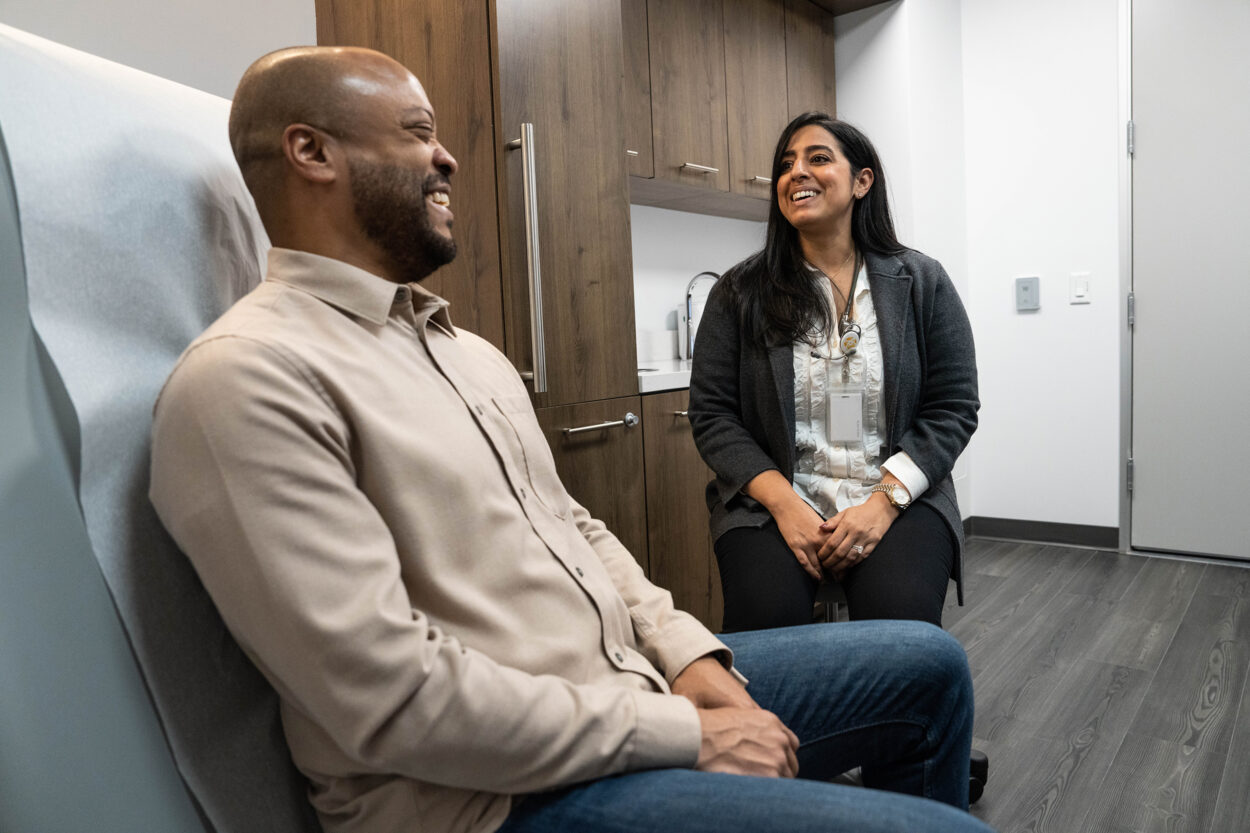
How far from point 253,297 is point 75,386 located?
0.18m

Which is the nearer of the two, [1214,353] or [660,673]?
[660,673]

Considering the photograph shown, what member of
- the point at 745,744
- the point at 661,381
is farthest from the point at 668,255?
the point at 745,744

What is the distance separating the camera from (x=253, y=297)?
815 millimetres

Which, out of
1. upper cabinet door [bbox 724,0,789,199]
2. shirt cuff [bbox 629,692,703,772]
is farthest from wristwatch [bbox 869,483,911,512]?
upper cabinet door [bbox 724,0,789,199]

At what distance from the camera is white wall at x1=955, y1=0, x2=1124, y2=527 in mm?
3510

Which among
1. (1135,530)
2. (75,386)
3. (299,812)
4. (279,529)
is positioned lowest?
(1135,530)

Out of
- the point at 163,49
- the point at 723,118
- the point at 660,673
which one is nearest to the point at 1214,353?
the point at 723,118

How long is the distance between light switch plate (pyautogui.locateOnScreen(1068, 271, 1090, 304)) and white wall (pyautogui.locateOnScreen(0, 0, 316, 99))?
10.2ft

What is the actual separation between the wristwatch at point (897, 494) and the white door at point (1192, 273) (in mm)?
2545

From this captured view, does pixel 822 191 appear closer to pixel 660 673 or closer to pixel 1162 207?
pixel 660 673

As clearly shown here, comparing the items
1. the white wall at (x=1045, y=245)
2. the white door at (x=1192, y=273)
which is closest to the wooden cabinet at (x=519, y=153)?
the white wall at (x=1045, y=245)

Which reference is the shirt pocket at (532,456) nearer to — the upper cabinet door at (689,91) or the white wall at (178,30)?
the white wall at (178,30)

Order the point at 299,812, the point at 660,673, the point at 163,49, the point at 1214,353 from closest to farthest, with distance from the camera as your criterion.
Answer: the point at 299,812, the point at 660,673, the point at 163,49, the point at 1214,353

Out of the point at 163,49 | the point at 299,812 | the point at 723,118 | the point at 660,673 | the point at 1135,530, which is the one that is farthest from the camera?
the point at 1135,530
